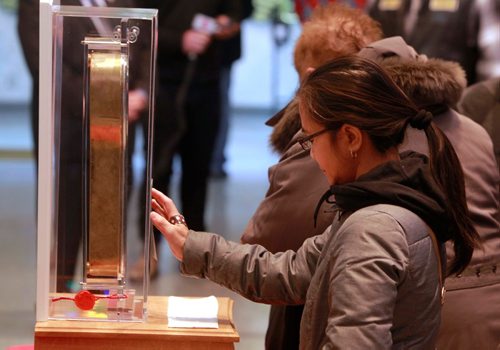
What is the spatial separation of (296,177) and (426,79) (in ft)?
Result: 1.36

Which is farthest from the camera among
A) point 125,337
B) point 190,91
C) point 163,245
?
point 163,245

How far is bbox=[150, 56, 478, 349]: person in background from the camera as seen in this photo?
1.82 meters

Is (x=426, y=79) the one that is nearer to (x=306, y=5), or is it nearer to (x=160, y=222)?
(x=160, y=222)

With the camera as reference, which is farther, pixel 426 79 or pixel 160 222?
pixel 426 79

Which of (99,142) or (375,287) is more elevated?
(99,142)

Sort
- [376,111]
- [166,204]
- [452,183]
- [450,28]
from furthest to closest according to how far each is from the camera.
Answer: [450,28] < [166,204] < [452,183] < [376,111]

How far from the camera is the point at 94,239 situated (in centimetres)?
222

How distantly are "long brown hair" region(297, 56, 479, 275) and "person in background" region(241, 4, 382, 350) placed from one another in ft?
1.71

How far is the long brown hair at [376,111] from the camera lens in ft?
6.43

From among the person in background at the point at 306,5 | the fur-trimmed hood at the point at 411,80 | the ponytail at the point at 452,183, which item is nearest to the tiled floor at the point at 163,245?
the person in background at the point at 306,5

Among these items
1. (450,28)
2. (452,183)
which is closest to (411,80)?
(452,183)

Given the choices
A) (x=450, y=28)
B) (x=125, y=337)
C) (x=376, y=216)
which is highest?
(x=450, y=28)

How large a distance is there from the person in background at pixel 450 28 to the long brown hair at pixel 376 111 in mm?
3047

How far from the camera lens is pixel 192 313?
2.29 meters
